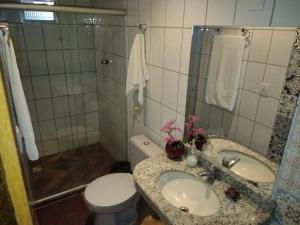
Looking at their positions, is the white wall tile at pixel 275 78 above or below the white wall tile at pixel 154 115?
above

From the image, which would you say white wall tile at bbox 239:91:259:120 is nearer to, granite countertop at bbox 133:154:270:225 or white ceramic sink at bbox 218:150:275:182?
white ceramic sink at bbox 218:150:275:182

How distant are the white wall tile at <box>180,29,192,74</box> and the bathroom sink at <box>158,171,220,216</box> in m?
0.68

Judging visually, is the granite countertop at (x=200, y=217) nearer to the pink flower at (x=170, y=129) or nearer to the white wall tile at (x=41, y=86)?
the pink flower at (x=170, y=129)

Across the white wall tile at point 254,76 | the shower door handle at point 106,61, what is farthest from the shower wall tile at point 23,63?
the white wall tile at point 254,76

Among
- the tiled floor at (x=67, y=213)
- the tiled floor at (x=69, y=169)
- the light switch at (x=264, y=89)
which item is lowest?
the tiled floor at (x=67, y=213)

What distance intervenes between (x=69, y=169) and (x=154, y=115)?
1524 millimetres

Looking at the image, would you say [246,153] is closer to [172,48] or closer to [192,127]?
[192,127]

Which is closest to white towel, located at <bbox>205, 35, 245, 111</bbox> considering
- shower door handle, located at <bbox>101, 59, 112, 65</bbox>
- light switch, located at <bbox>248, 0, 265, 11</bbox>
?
light switch, located at <bbox>248, 0, 265, 11</bbox>

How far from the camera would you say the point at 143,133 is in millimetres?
2172

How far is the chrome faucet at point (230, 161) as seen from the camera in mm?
1250

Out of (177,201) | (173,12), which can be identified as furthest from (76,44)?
(177,201)

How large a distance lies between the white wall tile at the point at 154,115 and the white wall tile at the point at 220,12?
79cm

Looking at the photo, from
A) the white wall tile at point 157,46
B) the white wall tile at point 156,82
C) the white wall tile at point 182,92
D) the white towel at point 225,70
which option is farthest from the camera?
the white wall tile at point 156,82

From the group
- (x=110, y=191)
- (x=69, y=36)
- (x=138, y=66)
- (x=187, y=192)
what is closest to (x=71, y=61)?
→ (x=69, y=36)
